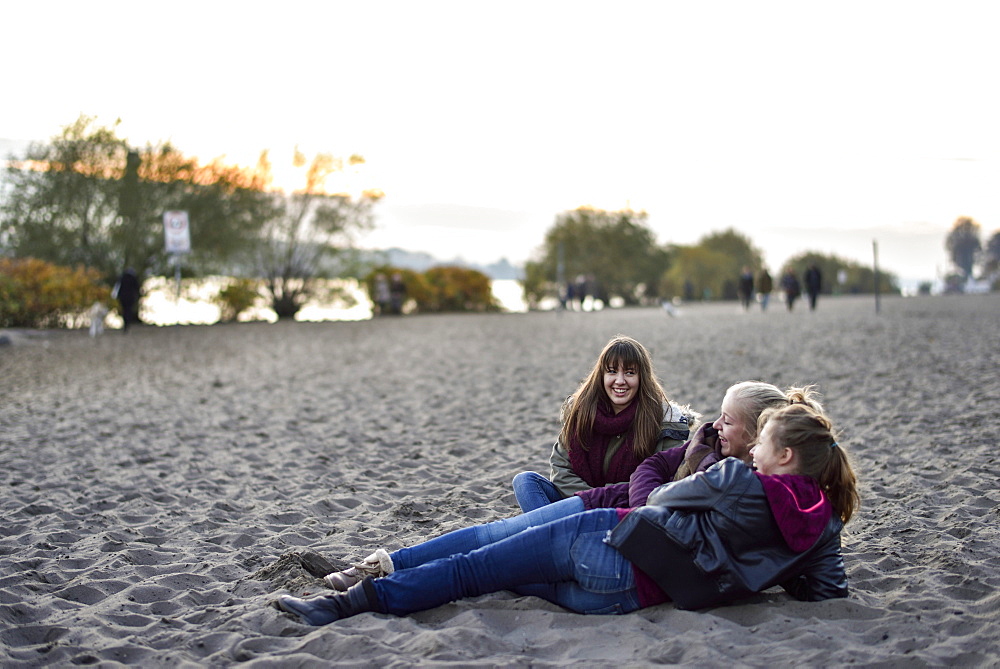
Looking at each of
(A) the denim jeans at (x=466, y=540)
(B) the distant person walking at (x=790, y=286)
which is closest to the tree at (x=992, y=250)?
(B) the distant person walking at (x=790, y=286)

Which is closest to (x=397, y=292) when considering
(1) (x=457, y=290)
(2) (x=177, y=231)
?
(1) (x=457, y=290)

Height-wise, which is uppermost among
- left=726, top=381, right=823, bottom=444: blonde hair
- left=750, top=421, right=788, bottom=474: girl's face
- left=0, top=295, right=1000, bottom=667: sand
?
left=726, top=381, right=823, bottom=444: blonde hair

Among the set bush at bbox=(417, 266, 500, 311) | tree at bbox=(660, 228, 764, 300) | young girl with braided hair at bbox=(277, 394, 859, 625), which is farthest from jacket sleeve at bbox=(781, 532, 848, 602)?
tree at bbox=(660, 228, 764, 300)

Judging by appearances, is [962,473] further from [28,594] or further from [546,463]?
[28,594]

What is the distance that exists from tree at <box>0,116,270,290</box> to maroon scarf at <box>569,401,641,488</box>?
30622 mm

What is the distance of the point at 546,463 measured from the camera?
7.98 m

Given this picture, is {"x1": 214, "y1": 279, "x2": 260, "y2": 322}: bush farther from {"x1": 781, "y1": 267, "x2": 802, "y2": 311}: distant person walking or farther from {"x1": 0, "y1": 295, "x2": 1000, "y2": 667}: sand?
{"x1": 781, "y1": 267, "x2": 802, "y2": 311}: distant person walking

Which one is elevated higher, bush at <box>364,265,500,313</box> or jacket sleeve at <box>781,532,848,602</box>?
bush at <box>364,265,500,313</box>

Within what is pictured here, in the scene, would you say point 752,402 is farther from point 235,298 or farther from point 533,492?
point 235,298

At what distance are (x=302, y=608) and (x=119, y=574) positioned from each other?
4.99 ft

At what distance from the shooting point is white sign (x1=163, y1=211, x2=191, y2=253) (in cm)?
2917

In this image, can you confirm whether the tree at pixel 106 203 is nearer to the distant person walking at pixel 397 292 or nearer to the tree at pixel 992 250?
the distant person walking at pixel 397 292

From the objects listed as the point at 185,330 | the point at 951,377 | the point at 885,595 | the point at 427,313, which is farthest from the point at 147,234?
the point at 885,595

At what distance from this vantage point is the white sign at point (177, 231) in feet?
95.7
